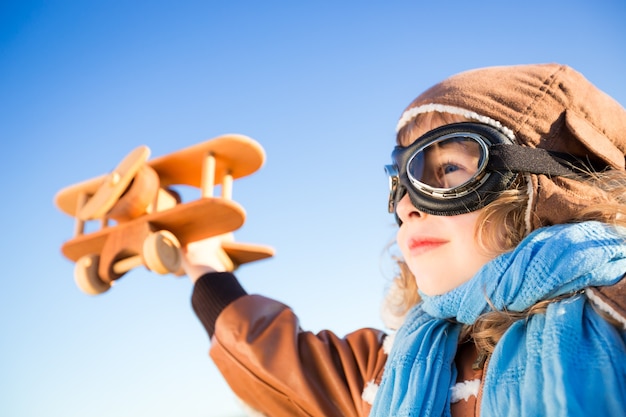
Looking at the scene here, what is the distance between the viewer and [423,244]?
0.97 metres

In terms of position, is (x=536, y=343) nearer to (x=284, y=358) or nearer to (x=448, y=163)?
(x=448, y=163)

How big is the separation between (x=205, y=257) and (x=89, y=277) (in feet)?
1.06

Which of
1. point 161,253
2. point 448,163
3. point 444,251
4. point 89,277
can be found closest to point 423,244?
point 444,251

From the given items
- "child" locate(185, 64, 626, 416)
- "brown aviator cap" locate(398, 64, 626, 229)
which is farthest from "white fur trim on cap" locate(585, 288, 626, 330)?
"brown aviator cap" locate(398, 64, 626, 229)

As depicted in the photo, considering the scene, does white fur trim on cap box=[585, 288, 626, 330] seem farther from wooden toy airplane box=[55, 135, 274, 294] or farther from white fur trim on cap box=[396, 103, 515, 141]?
wooden toy airplane box=[55, 135, 274, 294]

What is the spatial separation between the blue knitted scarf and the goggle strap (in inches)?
4.4

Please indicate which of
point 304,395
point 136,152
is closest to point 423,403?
point 304,395

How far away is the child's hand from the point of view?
1.48 m

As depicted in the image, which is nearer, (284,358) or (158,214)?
(284,358)

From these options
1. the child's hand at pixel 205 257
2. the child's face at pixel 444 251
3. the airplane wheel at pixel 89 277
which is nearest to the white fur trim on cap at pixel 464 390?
the child's face at pixel 444 251

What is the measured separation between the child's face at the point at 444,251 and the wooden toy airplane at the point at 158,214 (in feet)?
2.08

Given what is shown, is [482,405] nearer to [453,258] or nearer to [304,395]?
[453,258]

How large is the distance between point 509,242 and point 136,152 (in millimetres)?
1125

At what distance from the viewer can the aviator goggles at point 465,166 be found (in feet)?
2.98
